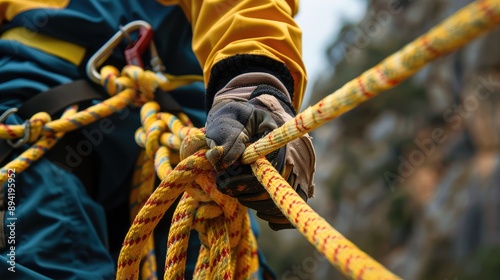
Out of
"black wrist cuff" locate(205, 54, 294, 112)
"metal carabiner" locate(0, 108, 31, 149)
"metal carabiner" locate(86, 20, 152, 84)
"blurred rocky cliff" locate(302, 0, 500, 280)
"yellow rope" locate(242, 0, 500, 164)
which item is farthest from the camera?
"blurred rocky cliff" locate(302, 0, 500, 280)

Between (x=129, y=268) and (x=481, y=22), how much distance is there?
2.59 ft

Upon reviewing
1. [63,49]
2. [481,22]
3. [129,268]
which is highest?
[481,22]

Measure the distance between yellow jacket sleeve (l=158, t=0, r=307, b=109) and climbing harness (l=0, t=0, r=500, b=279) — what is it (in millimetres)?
171

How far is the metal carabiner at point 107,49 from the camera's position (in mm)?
1781

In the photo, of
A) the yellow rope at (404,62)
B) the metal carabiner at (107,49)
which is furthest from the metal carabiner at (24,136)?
the yellow rope at (404,62)

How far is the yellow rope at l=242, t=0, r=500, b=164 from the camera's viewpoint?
0.81 meters

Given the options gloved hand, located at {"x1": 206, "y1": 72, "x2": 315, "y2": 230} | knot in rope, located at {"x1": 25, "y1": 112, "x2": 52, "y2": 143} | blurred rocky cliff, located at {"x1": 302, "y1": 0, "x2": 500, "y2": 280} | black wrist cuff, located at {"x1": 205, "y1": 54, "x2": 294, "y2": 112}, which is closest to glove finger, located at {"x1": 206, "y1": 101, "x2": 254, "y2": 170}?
gloved hand, located at {"x1": 206, "y1": 72, "x2": 315, "y2": 230}

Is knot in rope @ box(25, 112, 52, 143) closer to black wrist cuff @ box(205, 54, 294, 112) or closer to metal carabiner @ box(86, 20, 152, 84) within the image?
metal carabiner @ box(86, 20, 152, 84)

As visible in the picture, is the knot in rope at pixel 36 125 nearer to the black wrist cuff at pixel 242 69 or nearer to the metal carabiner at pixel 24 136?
the metal carabiner at pixel 24 136

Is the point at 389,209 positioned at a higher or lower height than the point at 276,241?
higher

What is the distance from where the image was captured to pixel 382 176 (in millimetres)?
15031

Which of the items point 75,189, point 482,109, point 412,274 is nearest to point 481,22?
point 75,189

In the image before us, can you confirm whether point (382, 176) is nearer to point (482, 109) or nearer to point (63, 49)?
point (482, 109)

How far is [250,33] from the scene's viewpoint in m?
1.57
